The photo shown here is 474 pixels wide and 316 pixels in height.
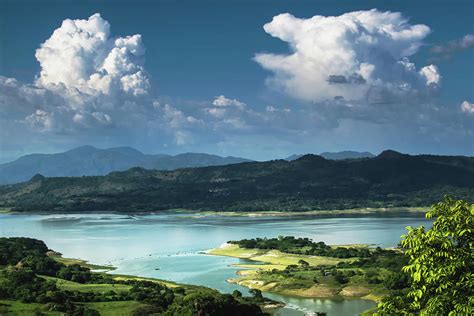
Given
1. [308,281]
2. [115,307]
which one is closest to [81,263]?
[308,281]

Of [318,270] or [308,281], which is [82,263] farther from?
[308,281]

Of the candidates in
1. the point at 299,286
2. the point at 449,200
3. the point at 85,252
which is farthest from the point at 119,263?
the point at 449,200

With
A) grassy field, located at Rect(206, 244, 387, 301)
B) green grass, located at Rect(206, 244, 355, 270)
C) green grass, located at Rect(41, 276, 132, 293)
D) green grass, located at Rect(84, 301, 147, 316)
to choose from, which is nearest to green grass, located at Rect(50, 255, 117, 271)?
green grass, located at Rect(41, 276, 132, 293)

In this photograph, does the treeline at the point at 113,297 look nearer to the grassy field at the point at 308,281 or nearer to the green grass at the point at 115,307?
the green grass at the point at 115,307

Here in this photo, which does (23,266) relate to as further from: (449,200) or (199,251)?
(449,200)

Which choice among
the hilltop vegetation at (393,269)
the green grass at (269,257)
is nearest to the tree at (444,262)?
the hilltop vegetation at (393,269)

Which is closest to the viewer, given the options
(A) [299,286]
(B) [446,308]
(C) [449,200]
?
(B) [446,308]

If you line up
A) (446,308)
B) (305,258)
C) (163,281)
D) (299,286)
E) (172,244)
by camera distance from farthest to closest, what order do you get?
(172,244) < (305,258) < (163,281) < (299,286) < (446,308)

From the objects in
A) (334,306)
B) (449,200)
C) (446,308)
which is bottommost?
(334,306)

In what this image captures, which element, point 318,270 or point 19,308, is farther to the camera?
point 318,270
